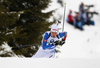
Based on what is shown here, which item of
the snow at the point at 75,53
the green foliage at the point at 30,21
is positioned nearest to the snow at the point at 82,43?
the snow at the point at 75,53

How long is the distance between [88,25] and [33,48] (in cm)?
1658

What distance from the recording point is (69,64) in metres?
3.53

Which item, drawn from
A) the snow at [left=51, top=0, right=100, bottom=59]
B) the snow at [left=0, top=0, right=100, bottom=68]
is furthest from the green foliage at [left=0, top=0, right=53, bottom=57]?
the snow at [left=51, top=0, right=100, bottom=59]

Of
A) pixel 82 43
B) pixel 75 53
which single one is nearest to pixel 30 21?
pixel 75 53

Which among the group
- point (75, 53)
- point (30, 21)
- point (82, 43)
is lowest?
point (75, 53)

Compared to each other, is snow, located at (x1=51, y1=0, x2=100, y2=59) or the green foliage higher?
the green foliage

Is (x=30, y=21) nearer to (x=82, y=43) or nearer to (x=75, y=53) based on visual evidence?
(x=75, y=53)

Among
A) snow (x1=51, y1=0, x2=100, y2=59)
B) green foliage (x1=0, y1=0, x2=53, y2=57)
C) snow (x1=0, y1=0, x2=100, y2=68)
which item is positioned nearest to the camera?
snow (x1=0, y1=0, x2=100, y2=68)

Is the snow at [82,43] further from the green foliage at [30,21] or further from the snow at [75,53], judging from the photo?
the green foliage at [30,21]

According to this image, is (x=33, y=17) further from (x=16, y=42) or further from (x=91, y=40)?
(x=91, y=40)

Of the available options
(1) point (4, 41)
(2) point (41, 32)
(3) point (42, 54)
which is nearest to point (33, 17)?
(2) point (41, 32)

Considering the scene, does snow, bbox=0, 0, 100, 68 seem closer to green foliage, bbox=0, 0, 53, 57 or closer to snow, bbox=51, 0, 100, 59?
snow, bbox=51, 0, 100, 59

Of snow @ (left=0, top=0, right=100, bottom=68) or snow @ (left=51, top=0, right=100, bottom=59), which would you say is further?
snow @ (left=51, top=0, right=100, bottom=59)

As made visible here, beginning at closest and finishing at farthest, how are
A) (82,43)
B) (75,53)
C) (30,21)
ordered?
(30,21), (75,53), (82,43)
